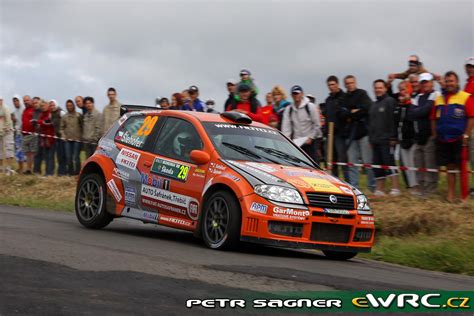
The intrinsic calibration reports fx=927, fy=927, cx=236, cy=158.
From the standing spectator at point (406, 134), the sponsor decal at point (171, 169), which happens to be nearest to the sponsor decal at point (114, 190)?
the sponsor decal at point (171, 169)

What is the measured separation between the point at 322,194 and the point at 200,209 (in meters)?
1.53

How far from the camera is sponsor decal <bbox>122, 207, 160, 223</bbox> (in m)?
12.2

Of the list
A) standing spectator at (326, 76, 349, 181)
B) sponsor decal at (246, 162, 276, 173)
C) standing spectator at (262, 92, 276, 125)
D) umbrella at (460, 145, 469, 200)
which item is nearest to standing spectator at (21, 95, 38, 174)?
standing spectator at (262, 92, 276, 125)

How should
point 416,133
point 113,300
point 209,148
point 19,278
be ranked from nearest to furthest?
Result: point 113,300
point 19,278
point 209,148
point 416,133

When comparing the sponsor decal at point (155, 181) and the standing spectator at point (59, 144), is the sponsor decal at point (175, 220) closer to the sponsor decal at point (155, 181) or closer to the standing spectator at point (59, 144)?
the sponsor decal at point (155, 181)

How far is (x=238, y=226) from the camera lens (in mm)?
10719

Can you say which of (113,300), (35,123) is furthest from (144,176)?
(35,123)

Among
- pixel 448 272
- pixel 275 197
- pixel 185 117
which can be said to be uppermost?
pixel 185 117

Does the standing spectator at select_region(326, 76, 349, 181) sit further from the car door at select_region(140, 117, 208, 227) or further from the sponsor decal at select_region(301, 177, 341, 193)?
the sponsor decal at select_region(301, 177, 341, 193)

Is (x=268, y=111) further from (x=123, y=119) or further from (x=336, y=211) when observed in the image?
(x=336, y=211)

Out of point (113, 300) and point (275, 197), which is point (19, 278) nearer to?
point (113, 300)

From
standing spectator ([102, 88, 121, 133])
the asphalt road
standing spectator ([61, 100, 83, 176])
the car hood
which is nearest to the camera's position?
the asphalt road

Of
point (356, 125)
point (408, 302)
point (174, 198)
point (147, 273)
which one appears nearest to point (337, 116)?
point (356, 125)

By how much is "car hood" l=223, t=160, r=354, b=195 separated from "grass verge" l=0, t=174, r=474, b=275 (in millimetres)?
1208
